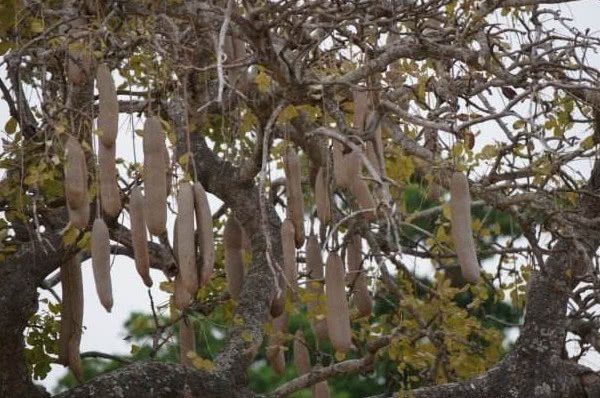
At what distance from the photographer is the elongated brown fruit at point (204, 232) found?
3.66 metres

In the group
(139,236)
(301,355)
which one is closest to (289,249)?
(139,236)

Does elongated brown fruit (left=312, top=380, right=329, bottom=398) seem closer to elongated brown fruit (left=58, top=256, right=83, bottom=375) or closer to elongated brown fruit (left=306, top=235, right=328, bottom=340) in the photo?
elongated brown fruit (left=306, top=235, right=328, bottom=340)

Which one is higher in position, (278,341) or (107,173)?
(107,173)

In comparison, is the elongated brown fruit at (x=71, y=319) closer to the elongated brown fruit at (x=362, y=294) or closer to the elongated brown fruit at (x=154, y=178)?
the elongated brown fruit at (x=362, y=294)

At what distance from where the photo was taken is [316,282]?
4.46 meters

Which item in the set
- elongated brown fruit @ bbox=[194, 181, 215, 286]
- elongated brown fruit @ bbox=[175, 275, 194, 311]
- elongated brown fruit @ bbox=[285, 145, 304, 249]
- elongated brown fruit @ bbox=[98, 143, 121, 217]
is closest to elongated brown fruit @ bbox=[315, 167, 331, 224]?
elongated brown fruit @ bbox=[285, 145, 304, 249]

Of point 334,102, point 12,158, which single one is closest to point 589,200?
point 334,102

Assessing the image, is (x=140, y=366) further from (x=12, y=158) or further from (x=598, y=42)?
(x=598, y=42)

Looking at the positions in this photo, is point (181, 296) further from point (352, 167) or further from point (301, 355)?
point (301, 355)

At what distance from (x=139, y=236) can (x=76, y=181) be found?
205 mm

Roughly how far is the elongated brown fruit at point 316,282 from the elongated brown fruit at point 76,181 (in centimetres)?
77

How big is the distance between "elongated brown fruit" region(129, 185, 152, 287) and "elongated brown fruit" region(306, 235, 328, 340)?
62cm

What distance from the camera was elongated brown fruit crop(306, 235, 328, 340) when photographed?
432 cm

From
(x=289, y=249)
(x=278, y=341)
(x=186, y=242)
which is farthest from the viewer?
(x=278, y=341)
